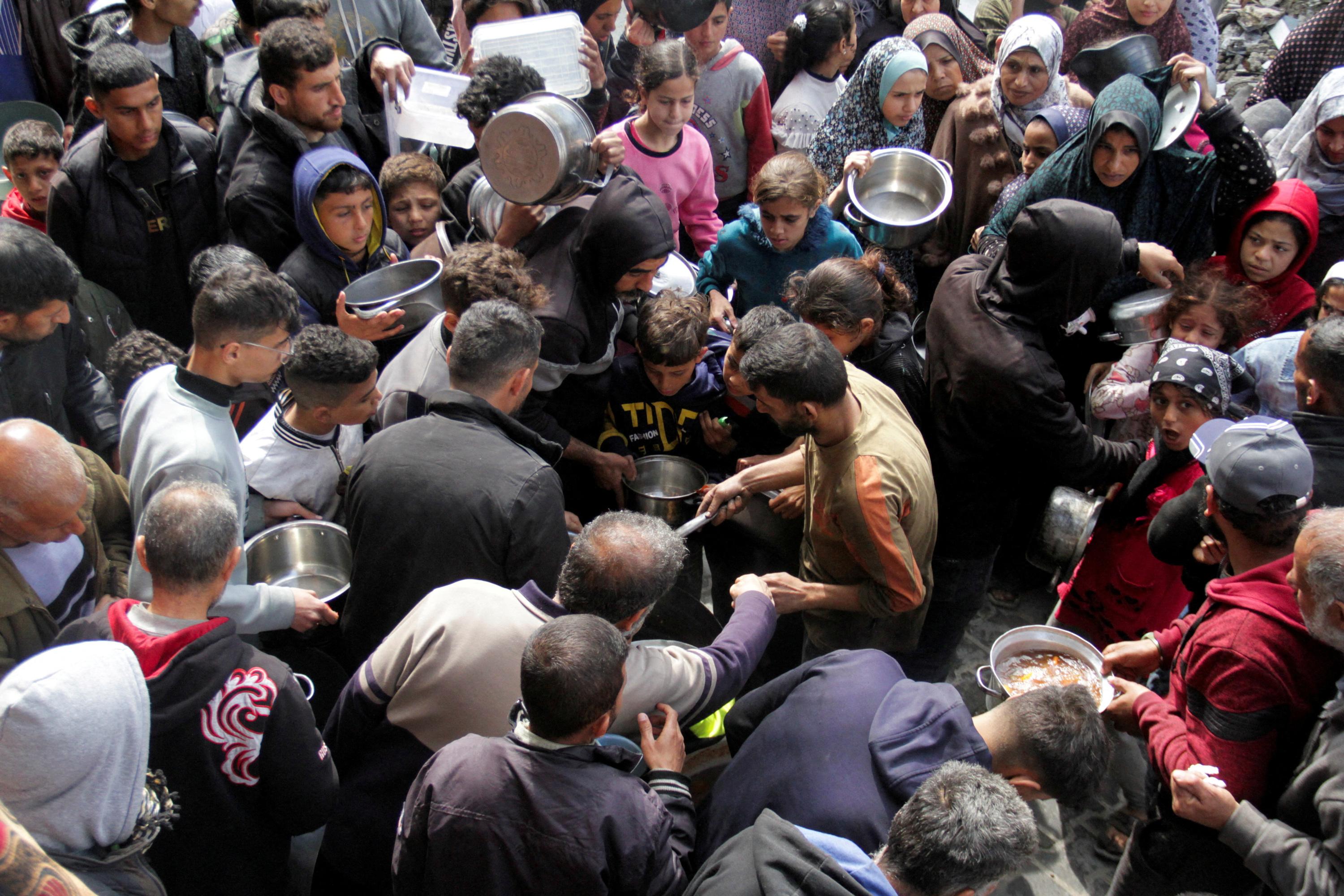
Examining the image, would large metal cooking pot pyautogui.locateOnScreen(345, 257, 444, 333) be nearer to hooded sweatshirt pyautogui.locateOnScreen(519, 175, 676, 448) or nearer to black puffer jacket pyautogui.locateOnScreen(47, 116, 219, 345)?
hooded sweatshirt pyautogui.locateOnScreen(519, 175, 676, 448)

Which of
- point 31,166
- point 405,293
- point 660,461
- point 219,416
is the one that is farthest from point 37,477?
point 31,166

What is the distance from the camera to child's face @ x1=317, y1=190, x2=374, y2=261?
3.82 meters

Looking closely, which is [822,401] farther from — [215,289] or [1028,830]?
[215,289]

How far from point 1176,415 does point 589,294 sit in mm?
A: 2466

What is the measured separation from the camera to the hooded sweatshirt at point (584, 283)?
351cm

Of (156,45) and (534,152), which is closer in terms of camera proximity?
(534,152)

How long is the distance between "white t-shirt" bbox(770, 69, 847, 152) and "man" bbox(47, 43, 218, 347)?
3574 millimetres

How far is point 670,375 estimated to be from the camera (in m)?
3.82

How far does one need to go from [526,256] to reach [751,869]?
9.09 feet

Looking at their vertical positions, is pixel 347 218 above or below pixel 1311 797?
above

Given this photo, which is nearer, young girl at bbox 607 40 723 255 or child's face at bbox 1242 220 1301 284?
child's face at bbox 1242 220 1301 284

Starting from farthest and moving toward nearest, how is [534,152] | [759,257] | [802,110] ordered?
[802,110], [759,257], [534,152]

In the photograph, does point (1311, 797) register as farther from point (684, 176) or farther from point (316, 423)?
point (684, 176)

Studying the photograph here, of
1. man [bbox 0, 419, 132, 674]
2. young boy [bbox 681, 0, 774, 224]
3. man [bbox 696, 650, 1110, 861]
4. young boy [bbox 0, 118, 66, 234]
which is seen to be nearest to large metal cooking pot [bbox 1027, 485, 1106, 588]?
man [bbox 696, 650, 1110, 861]
